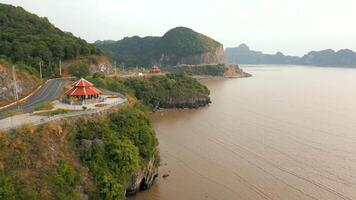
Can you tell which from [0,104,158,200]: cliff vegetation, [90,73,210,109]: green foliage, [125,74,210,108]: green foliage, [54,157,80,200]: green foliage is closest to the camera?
[0,104,158,200]: cliff vegetation

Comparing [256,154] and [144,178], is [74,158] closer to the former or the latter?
[144,178]

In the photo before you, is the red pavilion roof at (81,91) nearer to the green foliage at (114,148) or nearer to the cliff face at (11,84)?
the green foliage at (114,148)

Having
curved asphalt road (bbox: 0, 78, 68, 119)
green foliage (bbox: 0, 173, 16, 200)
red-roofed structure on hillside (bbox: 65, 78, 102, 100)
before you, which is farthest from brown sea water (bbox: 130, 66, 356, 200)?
curved asphalt road (bbox: 0, 78, 68, 119)

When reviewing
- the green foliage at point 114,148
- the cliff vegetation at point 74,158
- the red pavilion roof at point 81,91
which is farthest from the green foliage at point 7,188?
the red pavilion roof at point 81,91

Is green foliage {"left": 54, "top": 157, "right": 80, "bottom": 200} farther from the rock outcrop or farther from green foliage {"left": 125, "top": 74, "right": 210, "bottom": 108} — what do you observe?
green foliage {"left": 125, "top": 74, "right": 210, "bottom": 108}

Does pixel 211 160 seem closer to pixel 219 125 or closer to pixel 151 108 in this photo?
pixel 219 125

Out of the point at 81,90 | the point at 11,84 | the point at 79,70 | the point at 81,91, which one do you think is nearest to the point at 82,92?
the point at 81,91
